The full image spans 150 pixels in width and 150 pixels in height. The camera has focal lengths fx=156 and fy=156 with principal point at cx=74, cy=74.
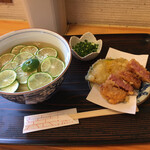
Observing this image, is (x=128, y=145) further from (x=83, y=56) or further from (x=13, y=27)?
(x=13, y=27)

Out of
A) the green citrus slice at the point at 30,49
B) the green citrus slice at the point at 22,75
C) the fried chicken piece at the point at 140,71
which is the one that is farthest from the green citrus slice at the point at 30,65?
the fried chicken piece at the point at 140,71

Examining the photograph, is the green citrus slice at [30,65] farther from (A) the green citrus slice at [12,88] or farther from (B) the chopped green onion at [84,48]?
(B) the chopped green onion at [84,48]

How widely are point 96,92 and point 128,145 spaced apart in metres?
0.32

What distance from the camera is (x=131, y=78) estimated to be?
3.02 ft

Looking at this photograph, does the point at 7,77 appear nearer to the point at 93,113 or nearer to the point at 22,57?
the point at 22,57

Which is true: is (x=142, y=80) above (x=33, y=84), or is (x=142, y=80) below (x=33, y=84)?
below

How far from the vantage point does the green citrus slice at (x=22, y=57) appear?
0.92 m

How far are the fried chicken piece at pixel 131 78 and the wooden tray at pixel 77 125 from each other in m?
0.11

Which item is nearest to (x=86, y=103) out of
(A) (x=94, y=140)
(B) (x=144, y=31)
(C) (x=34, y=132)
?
(A) (x=94, y=140)

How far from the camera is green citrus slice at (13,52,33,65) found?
3.02ft

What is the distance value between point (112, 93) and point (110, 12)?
77 cm

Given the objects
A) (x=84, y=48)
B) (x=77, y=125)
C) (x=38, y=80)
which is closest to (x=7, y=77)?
(x=38, y=80)

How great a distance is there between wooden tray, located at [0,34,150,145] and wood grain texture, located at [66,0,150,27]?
2.26 ft

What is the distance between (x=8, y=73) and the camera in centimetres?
84
